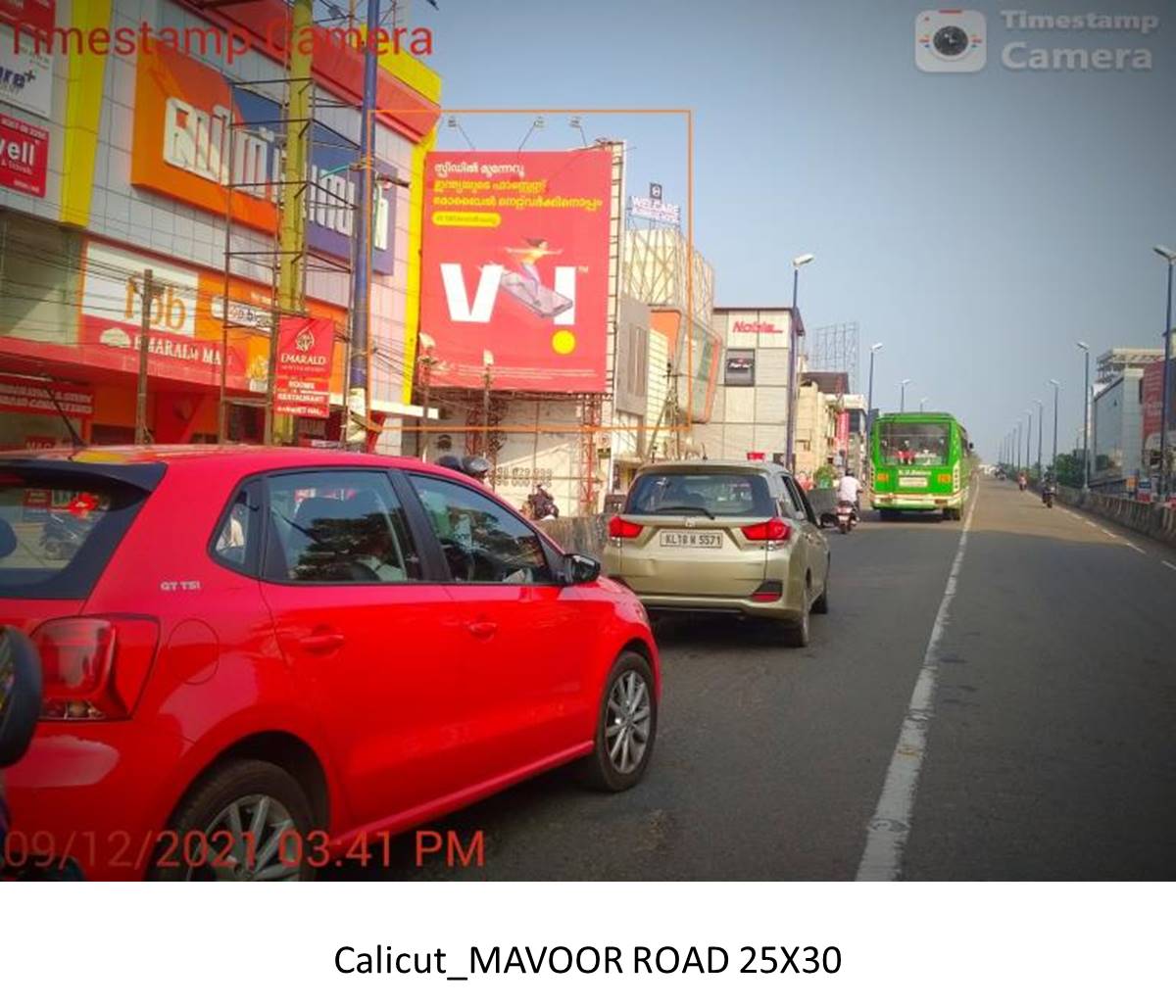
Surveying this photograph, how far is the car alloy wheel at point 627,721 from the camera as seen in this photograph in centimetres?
523

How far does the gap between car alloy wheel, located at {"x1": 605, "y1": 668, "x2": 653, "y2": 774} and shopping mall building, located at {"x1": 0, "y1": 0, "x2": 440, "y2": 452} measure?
41.7ft

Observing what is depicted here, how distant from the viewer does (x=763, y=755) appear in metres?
6.07

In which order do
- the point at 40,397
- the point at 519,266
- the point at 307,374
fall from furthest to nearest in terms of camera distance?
the point at 519,266 → the point at 40,397 → the point at 307,374

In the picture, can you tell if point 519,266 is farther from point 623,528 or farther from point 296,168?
point 623,528

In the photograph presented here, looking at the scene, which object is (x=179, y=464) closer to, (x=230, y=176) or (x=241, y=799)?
(x=241, y=799)

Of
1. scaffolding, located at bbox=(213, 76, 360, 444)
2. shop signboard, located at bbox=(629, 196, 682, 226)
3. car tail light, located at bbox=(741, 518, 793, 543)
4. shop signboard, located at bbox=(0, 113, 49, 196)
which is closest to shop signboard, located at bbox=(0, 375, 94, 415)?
scaffolding, located at bbox=(213, 76, 360, 444)

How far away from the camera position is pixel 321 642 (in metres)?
3.34

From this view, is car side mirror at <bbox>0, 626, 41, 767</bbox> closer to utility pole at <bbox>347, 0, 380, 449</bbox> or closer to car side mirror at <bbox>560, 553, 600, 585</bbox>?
car side mirror at <bbox>560, 553, 600, 585</bbox>

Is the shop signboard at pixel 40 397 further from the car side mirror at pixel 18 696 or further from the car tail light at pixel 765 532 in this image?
the car side mirror at pixel 18 696

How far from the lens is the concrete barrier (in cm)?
3114

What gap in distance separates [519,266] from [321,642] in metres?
28.5

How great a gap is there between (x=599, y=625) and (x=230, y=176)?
17178 mm

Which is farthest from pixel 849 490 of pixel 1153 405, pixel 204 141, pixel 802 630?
pixel 1153 405

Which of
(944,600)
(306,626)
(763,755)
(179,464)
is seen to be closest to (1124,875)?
(763,755)
